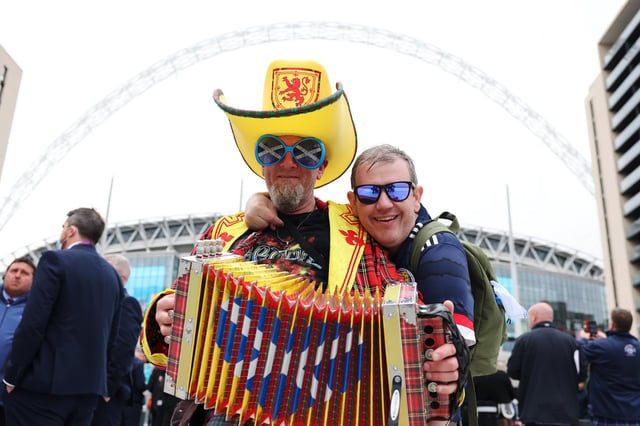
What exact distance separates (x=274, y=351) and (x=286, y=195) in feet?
3.00

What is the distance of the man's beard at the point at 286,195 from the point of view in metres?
2.60

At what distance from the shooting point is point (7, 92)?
51.2 m

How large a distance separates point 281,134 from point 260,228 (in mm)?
461

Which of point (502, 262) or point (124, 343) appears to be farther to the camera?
point (502, 262)

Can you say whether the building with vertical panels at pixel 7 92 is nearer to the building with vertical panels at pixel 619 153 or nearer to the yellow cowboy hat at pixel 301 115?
the yellow cowboy hat at pixel 301 115

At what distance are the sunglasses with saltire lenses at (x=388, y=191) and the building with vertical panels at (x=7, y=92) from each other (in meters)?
54.4

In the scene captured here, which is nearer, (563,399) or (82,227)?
(82,227)

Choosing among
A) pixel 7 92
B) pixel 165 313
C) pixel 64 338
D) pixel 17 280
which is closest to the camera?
pixel 165 313

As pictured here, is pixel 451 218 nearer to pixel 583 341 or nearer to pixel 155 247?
pixel 583 341

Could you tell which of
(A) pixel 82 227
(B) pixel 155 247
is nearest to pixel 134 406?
(A) pixel 82 227

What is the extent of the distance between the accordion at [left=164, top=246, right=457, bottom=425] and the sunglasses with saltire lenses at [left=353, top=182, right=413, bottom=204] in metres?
0.56

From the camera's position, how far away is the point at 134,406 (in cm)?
670

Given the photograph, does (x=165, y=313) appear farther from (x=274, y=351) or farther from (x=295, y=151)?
(x=295, y=151)

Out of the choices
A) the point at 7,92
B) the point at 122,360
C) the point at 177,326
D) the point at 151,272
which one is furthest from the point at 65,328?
the point at 151,272
